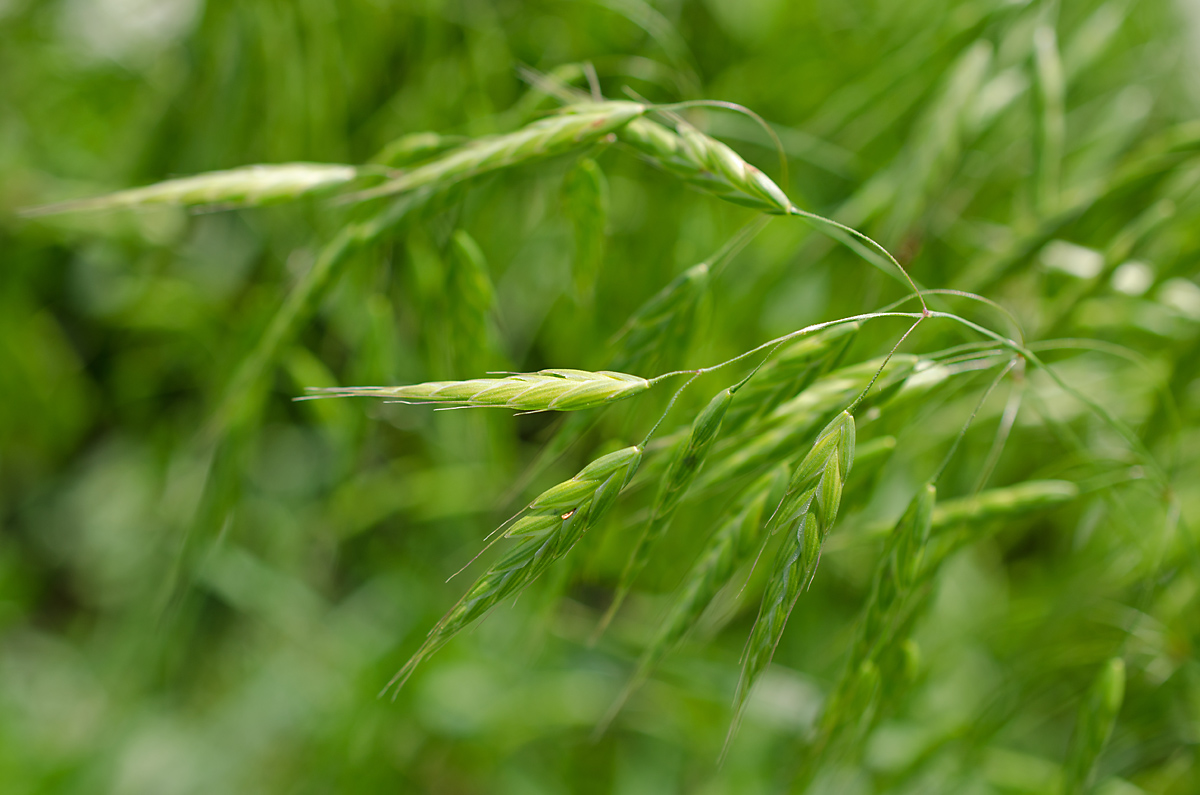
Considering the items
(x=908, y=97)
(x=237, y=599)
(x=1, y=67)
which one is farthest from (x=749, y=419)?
(x=1, y=67)

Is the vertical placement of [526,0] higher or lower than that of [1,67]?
higher

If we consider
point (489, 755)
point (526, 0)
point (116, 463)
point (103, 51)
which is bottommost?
point (489, 755)

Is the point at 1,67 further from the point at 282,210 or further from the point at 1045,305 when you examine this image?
the point at 1045,305

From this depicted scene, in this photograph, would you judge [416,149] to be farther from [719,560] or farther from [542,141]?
[719,560]

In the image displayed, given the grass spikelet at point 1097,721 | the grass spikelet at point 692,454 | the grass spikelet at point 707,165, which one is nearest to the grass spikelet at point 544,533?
the grass spikelet at point 692,454

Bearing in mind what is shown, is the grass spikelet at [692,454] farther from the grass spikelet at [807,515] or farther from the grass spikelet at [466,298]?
the grass spikelet at [466,298]

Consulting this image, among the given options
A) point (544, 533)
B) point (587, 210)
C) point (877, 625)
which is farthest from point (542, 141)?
point (877, 625)

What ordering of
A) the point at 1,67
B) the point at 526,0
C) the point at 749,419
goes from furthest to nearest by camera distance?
the point at 1,67 < the point at 526,0 < the point at 749,419

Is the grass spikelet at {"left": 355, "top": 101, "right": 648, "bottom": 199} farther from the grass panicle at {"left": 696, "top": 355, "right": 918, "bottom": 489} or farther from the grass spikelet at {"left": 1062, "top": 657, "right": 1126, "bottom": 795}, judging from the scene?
the grass spikelet at {"left": 1062, "top": 657, "right": 1126, "bottom": 795}
